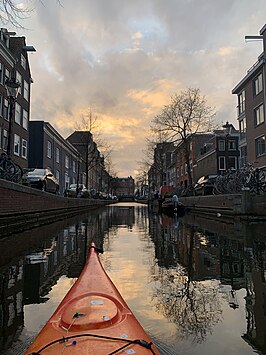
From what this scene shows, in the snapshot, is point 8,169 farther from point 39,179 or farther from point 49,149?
point 49,149

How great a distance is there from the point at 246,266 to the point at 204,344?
3360 mm

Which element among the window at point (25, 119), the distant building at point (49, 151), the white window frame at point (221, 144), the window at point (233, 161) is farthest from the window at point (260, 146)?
the window at point (25, 119)

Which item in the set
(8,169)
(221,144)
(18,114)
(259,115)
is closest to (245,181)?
(8,169)

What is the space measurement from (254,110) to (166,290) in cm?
3123

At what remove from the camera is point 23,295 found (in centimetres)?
418

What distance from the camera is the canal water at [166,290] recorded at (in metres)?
2.99

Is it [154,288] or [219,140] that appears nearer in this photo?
[154,288]

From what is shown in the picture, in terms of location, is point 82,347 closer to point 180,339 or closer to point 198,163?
point 180,339

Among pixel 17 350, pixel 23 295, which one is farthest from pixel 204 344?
pixel 23 295

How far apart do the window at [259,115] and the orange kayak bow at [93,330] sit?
3115 centimetres

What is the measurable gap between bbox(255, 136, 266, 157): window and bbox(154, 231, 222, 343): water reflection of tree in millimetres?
27486

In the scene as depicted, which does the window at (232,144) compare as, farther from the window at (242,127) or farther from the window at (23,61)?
the window at (23,61)

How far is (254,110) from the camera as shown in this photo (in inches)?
1275

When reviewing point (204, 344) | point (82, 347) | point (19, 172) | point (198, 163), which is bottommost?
point (204, 344)
